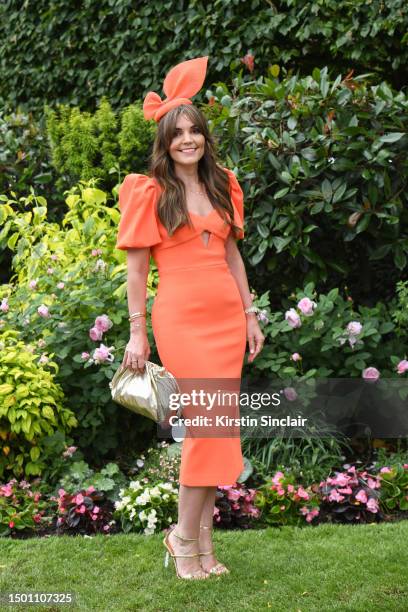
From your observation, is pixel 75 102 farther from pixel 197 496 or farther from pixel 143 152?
pixel 197 496

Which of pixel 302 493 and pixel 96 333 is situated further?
pixel 96 333

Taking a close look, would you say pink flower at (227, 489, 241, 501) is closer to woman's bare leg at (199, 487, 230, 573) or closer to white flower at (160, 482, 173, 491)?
white flower at (160, 482, 173, 491)

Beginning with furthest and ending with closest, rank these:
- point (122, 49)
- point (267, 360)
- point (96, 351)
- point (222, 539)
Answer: point (122, 49) < point (267, 360) < point (96, 351) < point (222, 539)

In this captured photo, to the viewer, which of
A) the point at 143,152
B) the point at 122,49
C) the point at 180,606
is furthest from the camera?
the point at 122,49

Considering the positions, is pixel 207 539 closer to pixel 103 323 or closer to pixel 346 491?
pixel 346 491

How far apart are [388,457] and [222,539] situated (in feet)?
4.15

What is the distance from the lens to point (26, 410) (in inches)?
171

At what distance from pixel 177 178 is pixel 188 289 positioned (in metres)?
0.46

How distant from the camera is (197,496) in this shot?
3.43 meters

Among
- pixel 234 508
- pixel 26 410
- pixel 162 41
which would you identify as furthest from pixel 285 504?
pixel 162 41

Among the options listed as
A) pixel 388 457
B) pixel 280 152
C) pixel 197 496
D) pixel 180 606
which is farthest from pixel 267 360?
pixel 180 606

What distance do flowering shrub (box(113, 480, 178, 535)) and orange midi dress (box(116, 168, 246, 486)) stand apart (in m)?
0.76

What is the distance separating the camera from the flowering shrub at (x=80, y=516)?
13.6 feet

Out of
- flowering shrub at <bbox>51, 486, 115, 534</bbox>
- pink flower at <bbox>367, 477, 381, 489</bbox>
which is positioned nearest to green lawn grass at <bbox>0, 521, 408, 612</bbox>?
flowering shrub at <bbox>51, 486, 115, 534</bbox>
